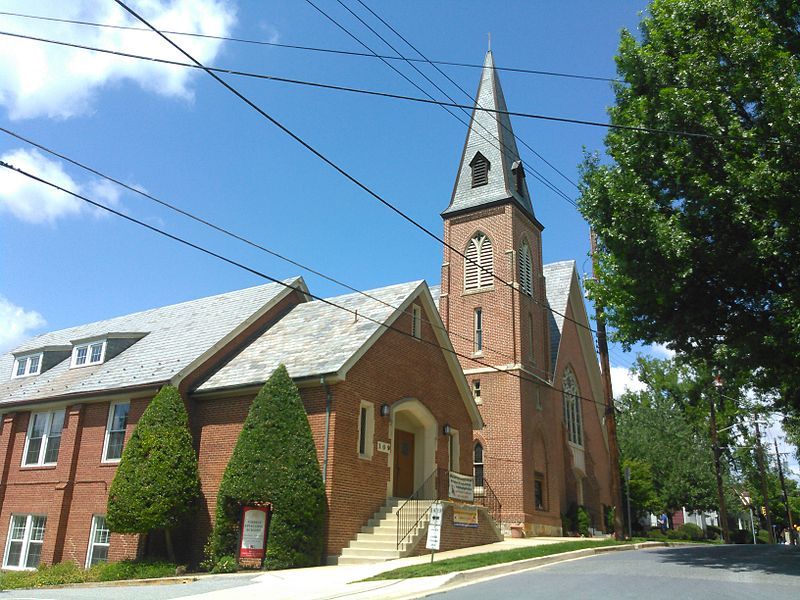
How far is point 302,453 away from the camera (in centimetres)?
1656

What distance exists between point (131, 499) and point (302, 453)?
15.2 feet

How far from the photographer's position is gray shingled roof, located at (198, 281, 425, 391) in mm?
18797

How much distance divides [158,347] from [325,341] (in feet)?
22.6

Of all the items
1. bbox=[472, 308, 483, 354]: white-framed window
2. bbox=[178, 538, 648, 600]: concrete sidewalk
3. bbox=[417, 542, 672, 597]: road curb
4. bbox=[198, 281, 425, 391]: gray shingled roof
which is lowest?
bbox=[178, 538, 648, 600]: concrete sidewalk

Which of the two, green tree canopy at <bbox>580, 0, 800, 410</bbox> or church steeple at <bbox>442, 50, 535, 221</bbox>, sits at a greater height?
church steeple at <bbox>442, 50, 535, 221</bbox>

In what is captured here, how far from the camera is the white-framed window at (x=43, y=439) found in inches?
883

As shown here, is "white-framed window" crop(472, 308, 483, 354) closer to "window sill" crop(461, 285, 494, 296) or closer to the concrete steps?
"window sill" crop(461, 285, 494, 296)

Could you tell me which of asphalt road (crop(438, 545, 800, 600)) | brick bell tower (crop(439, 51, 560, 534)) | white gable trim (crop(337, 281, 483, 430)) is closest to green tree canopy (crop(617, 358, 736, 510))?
brick bell tower (crop(439, 51, 560, 534))

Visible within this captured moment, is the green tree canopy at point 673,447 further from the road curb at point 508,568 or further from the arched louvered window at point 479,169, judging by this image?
the road curb at point 508,568

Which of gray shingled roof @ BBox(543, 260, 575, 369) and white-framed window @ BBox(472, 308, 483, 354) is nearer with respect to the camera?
white-framed window @ BBox(472, 308, 483, 354)

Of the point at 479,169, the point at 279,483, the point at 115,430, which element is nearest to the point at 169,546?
the point at 279,483

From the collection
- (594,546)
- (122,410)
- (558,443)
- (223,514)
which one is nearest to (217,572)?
(223,514)

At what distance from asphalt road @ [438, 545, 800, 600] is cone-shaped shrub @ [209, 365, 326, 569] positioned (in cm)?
518

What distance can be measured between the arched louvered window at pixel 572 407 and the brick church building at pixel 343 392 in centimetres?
166
